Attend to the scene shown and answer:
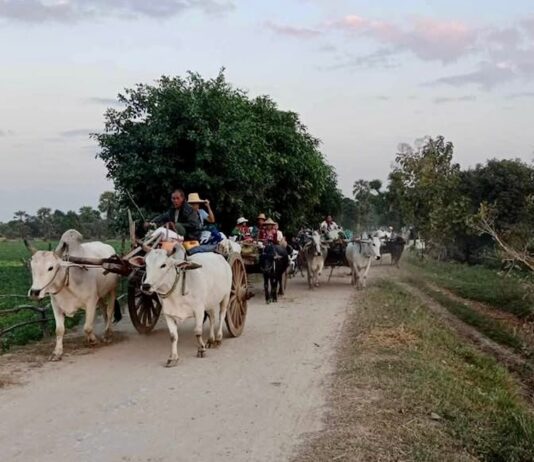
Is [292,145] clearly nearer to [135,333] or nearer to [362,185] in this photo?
[135,333]

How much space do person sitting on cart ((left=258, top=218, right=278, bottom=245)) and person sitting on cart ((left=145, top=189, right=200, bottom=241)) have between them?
5.73 metres

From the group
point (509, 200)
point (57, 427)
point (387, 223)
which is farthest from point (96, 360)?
point (387, 223)

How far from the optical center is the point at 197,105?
1491cm

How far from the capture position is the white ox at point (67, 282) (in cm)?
854

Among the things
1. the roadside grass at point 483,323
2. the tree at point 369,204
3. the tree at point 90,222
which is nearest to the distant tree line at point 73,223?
the tree at point 90,222

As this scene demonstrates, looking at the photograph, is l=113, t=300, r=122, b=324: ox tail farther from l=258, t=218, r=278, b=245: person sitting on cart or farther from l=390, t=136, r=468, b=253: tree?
l=390, t=136, r=468, b=253: tree

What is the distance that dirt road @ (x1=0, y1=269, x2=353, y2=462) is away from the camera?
226 inches

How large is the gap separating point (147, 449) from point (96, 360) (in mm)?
3595

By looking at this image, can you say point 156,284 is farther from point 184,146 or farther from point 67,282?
point 184,146

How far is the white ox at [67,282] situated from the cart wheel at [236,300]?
6.49 feet

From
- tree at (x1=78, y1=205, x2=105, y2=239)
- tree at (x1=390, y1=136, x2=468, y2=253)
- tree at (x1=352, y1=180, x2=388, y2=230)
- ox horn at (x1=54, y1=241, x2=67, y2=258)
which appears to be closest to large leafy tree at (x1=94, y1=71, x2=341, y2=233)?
ox horn at (x1=54, y1=241, x2=67, y2=258)

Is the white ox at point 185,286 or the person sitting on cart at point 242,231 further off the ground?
the person sitting on cart at point 242,231

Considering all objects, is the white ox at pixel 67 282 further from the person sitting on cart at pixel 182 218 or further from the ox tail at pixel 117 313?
the person sitting on cart at pixel 182 218

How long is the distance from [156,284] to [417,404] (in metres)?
3.62
